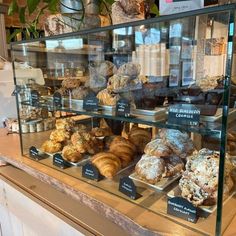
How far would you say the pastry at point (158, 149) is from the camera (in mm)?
731

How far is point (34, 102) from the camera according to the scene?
112cm

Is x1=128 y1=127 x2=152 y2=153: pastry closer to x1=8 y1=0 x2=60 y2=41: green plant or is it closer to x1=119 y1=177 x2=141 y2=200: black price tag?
x1=119 y1=177 x2=141 y2=200: black price tag

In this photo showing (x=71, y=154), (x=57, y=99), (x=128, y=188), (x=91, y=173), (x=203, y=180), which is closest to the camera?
(x=203, y=180)

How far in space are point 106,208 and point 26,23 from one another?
999mm

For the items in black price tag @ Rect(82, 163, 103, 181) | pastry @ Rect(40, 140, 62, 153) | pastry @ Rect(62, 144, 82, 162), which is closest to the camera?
black price tag @ Rect(82, 163, 103, 181)

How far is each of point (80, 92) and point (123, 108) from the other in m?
0.26

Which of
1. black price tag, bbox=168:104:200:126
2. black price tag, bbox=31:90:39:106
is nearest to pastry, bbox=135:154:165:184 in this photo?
black price tag, bbox=168:104:200:126

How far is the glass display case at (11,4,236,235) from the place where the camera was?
1.96 ft

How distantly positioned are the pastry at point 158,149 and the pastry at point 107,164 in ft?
0.36

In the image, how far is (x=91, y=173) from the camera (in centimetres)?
81

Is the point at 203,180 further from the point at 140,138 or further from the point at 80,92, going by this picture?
the point at 80,92

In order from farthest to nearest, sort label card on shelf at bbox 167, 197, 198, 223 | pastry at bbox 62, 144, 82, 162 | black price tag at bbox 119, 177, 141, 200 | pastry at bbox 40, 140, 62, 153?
pastry at bbox 40, 140, 62, 153, pastry at bbox 62, 144, 82, 162, black price tag at bbox 119, 177, 141, 200, label card on shelf at bbox 167, 197, 198, 223

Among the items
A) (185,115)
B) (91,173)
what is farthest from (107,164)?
(185,115)

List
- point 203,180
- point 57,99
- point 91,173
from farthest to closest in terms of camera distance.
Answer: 1. point 57,99
2. point 91,173
3. point 203,180
